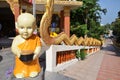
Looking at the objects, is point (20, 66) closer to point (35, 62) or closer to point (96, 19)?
point (35, 62)

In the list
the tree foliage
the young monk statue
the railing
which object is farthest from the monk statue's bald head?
the tree foliage

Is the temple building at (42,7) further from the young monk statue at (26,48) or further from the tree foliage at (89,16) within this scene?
the young monk statue at (26,48)

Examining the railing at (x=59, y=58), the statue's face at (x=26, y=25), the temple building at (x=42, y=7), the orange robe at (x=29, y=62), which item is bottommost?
the railing at (x=59, y=58)

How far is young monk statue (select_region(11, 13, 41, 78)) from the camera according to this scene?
4793mm

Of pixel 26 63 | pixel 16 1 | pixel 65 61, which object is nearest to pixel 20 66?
pixel 26 63

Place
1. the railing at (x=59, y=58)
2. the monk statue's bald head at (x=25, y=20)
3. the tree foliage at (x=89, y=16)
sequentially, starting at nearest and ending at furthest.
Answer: the monk statue's bald head at (x=25, y=20) < the railing at (x=59, y=58) < the tree foliage at (x=89, y=16)

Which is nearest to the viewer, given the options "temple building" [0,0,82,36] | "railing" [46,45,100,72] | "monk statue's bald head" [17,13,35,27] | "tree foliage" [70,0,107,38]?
"monk statue's bald head" [17,13,35,27]

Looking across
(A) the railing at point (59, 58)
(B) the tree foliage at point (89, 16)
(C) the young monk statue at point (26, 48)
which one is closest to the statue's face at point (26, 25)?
(C) the young monk statue at point (26, 48)

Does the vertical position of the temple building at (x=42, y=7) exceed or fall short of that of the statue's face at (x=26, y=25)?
it exceeds it

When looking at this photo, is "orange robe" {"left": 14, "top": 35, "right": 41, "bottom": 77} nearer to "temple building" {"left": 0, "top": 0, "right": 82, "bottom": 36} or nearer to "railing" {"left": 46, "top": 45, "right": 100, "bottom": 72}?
"railing" {"left": 46, "top": 45, "right": 100, "bottom": 72}

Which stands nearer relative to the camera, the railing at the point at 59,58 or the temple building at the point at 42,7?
the railing at the point at 59,58

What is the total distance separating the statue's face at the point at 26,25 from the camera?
4.76 m

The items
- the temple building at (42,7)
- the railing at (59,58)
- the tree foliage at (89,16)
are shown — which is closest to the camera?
the railing at (59,58)

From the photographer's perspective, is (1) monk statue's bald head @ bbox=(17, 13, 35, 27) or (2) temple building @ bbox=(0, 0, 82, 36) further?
(2) temple building @ bbox=(0, 0, 82, 36)
